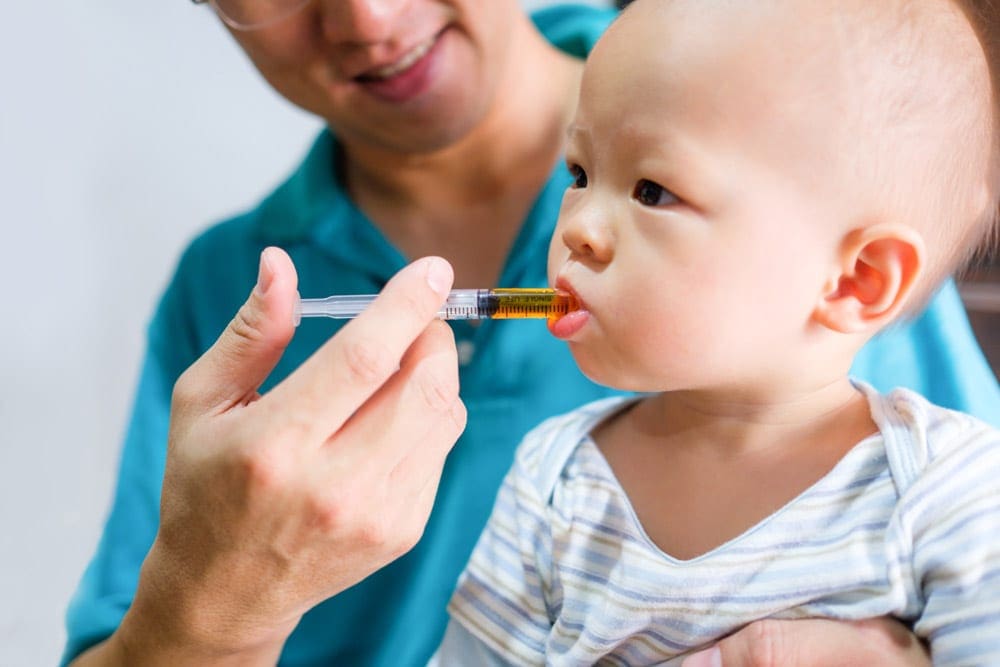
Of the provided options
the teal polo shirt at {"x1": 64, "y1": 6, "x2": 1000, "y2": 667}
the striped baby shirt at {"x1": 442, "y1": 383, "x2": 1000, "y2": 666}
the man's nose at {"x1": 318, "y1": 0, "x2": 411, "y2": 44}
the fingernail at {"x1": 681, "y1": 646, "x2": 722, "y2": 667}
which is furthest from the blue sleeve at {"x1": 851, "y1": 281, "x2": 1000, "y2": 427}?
the man's nose at {"x1": 318, "y1": 0, "x2": 411, "y2": 44}

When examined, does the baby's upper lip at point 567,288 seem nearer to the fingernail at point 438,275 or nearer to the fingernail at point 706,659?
the fingernail at point 438,275

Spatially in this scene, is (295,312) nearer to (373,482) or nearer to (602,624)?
(373,482)

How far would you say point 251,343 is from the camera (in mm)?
802

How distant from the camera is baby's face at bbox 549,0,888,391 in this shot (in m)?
0.77

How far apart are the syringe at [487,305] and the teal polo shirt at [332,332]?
A: 34 centimetres

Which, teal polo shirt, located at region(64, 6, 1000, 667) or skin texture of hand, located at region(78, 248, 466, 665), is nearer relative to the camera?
skin texture of hand, located at region(78, 248, 466, 665)

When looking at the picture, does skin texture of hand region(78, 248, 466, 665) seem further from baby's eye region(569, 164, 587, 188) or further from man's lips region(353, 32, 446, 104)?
man's lips region(353, 32, 446, 104)

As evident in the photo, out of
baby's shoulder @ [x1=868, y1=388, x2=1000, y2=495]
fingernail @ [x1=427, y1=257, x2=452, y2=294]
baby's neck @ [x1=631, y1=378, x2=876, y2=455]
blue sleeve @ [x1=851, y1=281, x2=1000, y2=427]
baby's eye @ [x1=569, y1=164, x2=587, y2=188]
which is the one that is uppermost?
baby's eye @ [x1=569, y1=164, x2=587, y2=188]

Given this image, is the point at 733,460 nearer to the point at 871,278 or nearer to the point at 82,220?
the point at 871,278

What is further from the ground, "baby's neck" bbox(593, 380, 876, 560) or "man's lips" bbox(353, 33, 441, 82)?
"man's lips" bbox(353, 33, 441, 82)

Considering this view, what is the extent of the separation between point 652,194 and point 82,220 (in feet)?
3.60

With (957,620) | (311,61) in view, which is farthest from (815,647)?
(311,61)

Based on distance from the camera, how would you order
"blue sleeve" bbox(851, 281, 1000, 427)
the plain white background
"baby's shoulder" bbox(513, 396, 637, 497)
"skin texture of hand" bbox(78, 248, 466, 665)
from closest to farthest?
"skin texture of hand" bbox(78, 248, 466, 665), "baby's shoulder" bbox(513, 396, 637, 497), "blue sleeve" bbox(851, 281, 1000, 427), the plain white background

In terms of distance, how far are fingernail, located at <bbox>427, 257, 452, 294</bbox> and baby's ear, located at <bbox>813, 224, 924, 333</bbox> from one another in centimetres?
34
